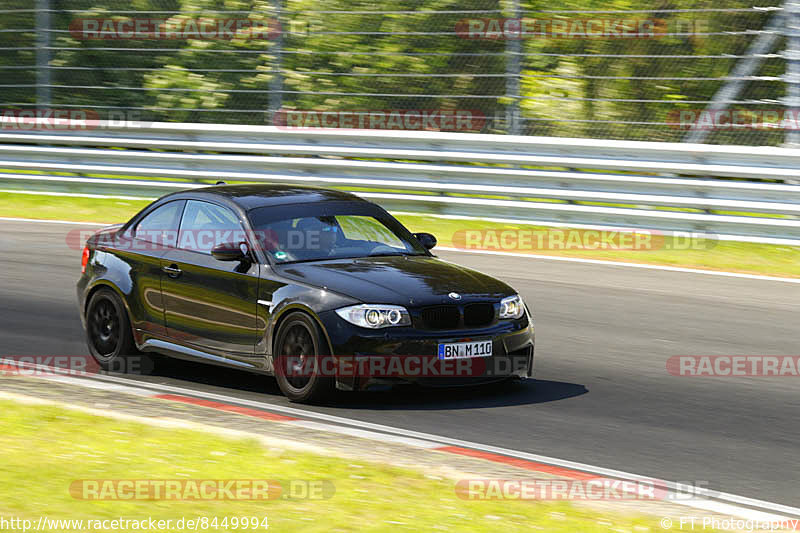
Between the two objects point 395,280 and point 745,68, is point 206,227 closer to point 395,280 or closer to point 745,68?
point 395,280

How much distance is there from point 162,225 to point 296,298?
5.99ft

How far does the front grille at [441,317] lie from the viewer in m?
8.34

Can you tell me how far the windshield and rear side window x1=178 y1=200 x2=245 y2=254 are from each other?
0.59 ft

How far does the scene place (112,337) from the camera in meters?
9.88

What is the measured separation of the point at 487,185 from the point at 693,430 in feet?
29.8

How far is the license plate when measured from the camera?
8336 millimetres

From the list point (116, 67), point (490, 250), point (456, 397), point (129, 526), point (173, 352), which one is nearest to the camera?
point (129, 526)

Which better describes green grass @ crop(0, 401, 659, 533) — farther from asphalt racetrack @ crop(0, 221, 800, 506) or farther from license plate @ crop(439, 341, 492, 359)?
license plate @ crop(439, 341, 492, 359)

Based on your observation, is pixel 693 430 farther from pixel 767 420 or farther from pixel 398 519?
pixel 398 519

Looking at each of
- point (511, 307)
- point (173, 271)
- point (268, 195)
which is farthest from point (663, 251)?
point (173, 271)

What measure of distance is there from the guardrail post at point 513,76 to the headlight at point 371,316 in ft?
30.1

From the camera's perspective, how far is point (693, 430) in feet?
26.3

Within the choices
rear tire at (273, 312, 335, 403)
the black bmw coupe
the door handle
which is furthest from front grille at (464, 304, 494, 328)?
the door handle

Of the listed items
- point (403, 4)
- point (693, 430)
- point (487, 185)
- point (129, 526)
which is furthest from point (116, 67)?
point (129, 526)
